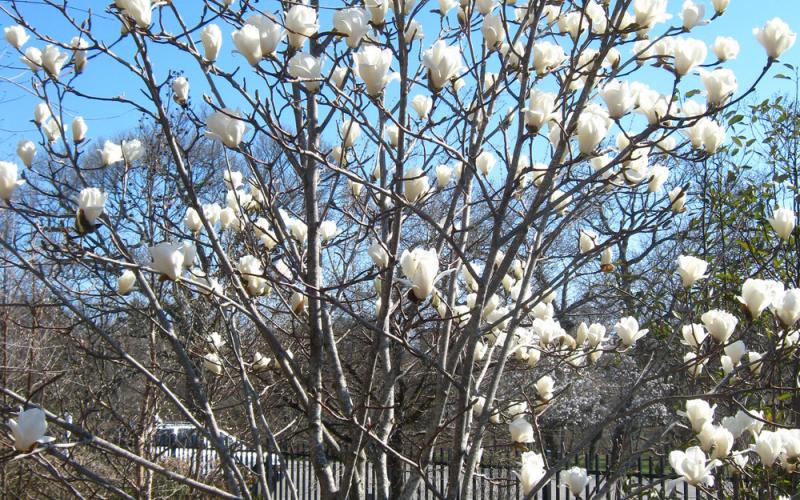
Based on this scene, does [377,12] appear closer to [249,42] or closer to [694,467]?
[249,42]

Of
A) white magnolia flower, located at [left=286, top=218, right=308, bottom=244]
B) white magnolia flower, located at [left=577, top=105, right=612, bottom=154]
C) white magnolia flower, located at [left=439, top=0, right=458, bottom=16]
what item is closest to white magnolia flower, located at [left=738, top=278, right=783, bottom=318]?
white magnolia flower, located at [left=577, top=105, right=612, bottom=154]

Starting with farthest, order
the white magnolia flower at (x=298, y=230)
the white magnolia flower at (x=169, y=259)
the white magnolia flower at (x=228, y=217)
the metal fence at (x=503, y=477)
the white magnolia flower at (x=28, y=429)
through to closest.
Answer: the white magnolia flower at (x=228, y=217) → the white magnolia flower at (x=298, y=230) → the metal fence at (x=503, y=477) → the white magnolia flower at (x=169, y=259) → the white magnolia flower at (x=28, y=429)

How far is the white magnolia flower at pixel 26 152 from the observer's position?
228cm

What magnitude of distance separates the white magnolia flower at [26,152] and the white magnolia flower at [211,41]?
82cm

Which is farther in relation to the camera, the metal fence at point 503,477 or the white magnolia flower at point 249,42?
the metal fence at point 503,477

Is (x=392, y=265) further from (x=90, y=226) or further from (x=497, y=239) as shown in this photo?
(x=90, y=226)

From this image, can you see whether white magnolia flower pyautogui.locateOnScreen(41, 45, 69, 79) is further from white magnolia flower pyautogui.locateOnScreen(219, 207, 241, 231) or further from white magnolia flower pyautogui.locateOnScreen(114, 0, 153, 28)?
white magnolia flower pyautogui.locateOnScreen(219, 207, 241, 231)

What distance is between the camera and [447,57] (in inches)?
67.4

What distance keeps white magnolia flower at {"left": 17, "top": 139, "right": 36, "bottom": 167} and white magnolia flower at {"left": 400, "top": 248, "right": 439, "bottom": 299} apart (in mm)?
1430

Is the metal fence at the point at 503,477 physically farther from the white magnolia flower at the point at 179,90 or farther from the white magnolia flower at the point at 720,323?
the white magnolia flower at the point at 179,90

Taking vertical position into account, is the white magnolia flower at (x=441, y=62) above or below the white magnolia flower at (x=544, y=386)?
above

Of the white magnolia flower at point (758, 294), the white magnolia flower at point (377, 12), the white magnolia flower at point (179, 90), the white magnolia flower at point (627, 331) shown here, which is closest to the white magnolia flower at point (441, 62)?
the white magnolia flower at point (377, 12)

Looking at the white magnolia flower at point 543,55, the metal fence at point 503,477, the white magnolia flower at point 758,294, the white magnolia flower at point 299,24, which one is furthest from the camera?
the metal fence at point 503,477

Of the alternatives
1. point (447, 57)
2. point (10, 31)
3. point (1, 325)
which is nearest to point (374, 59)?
point (447, 57)
